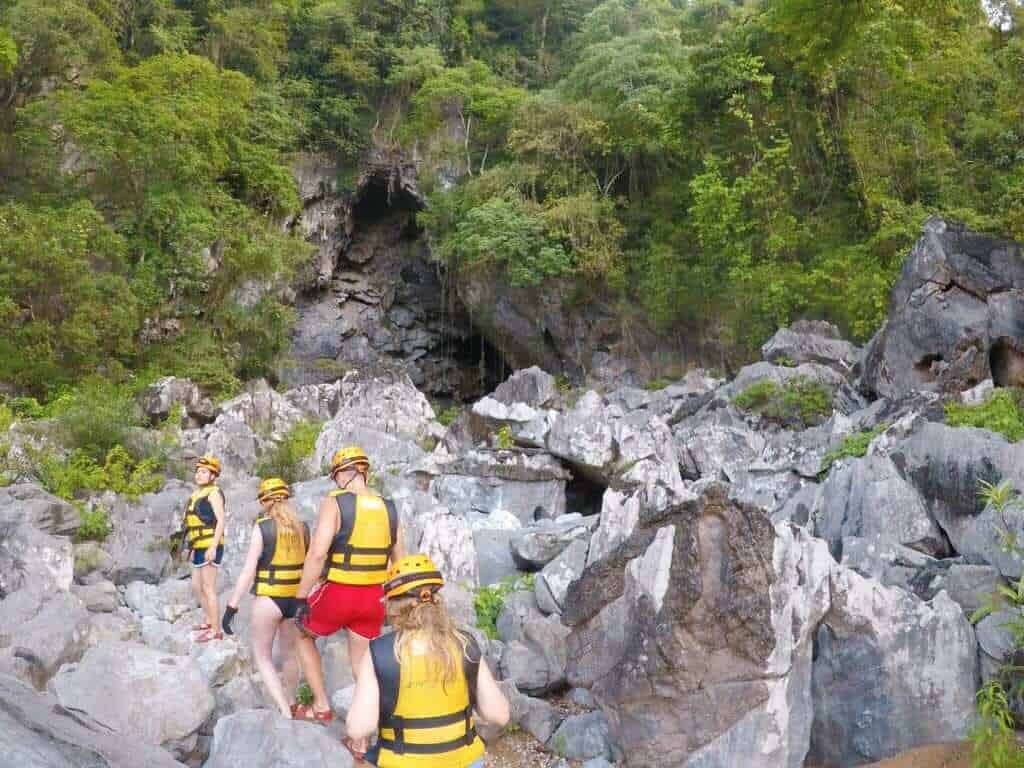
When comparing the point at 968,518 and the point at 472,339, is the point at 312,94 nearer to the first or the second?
the point at 472,339

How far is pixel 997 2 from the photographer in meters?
14.6

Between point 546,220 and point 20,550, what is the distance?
47.5ft

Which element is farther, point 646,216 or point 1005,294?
point 646,216

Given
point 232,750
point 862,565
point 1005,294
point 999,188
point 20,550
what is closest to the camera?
point 232,750

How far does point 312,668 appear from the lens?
349cm

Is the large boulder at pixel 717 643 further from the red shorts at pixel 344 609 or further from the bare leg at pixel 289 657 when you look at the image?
the bare leg at pixel 289 657

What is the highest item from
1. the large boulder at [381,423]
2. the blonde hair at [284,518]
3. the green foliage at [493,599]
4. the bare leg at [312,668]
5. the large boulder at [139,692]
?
the blonde hair at [284,518]

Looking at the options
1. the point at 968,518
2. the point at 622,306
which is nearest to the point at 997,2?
the point at 622,306

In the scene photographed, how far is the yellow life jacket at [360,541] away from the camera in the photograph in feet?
10.5

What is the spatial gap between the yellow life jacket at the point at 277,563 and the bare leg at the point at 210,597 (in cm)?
120

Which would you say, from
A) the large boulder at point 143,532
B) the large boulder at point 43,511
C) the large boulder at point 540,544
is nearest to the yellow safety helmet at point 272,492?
the large boulder at point 540,544

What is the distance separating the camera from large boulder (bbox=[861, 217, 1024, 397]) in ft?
31.4

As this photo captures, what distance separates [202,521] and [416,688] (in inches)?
125

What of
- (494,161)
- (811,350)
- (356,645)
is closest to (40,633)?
(356,645)
